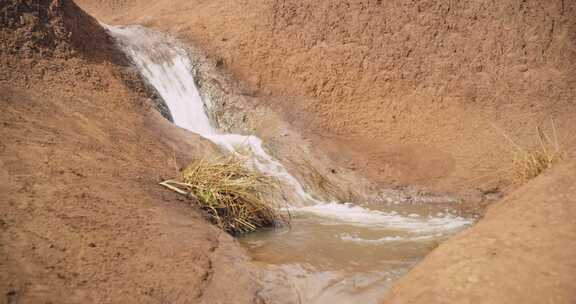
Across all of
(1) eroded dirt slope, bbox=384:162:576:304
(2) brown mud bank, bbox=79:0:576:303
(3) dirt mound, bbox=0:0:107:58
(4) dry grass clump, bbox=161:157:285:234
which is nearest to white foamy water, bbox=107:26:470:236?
(2) brown mud bank, bbox=79:0:576:303

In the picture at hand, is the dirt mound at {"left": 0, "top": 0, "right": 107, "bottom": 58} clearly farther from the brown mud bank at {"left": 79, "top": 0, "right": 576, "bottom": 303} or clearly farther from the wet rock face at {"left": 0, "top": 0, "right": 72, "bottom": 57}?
the brown mud bank at {"left": 79, "top": 0, "right": 576, "bottom": 303}

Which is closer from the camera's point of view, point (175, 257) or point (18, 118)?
point (175, 257)

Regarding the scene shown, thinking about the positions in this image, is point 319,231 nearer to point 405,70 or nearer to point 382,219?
point 382,219

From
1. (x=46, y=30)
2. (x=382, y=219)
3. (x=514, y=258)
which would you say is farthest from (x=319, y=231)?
(x=46, y=30)

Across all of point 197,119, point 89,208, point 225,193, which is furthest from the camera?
point 197,119

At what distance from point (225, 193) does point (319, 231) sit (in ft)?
4.54

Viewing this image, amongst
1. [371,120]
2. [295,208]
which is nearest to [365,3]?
[371,120]

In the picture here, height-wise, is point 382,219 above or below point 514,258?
below

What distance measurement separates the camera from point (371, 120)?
11.4m

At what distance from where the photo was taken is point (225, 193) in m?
5.33

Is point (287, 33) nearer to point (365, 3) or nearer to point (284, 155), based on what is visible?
point (365, 3)

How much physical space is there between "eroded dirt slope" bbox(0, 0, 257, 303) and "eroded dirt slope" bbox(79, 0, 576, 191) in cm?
499

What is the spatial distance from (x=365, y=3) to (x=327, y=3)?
101cm

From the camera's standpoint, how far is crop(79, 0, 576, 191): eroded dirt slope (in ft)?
34.8
